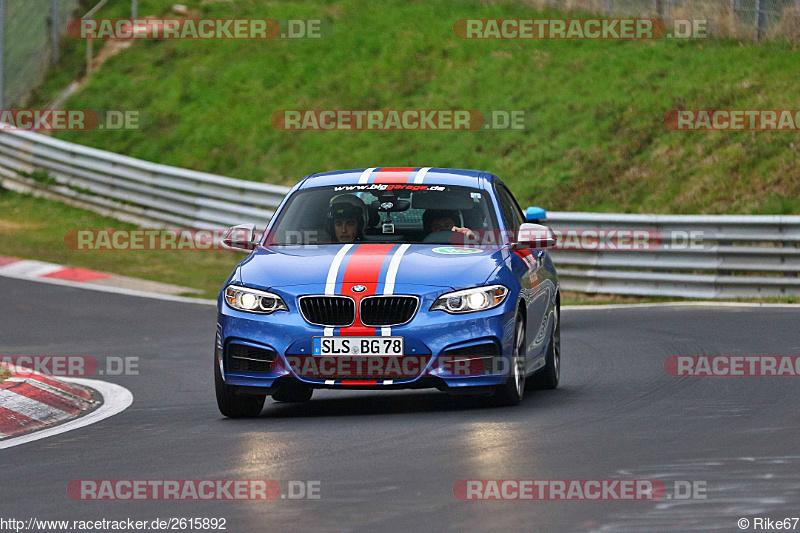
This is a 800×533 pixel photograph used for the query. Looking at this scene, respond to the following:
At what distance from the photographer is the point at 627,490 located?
661cm

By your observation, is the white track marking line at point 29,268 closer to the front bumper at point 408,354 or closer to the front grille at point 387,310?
the front bumper at point 408,354

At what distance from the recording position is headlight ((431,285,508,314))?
361 inches

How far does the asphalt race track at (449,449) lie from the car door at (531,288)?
0.36 meters

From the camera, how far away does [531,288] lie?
10.2m

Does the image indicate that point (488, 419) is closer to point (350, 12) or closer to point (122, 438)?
point (122, 438)

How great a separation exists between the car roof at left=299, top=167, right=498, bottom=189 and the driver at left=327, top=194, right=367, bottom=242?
314 mm

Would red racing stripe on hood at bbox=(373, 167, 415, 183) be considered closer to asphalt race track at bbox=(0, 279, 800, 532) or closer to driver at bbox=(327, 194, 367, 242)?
driver at bbox=(327, 194, 367, 242)

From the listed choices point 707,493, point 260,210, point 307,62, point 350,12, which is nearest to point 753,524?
point 707,493

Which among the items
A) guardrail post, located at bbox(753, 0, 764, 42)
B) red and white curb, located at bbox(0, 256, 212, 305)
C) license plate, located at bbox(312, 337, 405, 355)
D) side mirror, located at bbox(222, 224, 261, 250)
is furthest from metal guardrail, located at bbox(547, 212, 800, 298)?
license plate, located at bbox(312, 337, 405, 355)

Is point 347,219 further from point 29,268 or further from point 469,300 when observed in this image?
point 29,268

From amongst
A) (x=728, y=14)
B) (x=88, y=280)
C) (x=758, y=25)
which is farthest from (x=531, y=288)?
(x=728, y=14)

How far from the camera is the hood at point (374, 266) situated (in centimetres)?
925

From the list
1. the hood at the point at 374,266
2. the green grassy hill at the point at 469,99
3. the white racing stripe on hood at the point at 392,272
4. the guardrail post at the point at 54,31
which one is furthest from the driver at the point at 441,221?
the guardrail post at the point at 54,31

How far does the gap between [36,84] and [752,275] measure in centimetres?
1972
